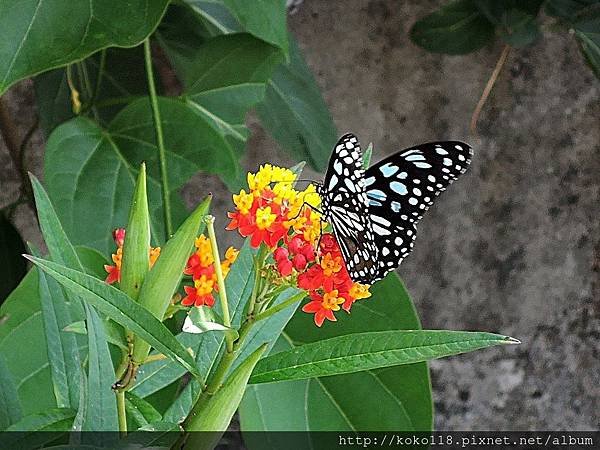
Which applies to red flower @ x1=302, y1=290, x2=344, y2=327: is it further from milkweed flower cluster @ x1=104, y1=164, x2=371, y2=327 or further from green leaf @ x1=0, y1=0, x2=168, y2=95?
green leaf @ x1=0, y1=0, x2=168, y2=95

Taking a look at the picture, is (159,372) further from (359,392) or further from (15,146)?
(15,146)

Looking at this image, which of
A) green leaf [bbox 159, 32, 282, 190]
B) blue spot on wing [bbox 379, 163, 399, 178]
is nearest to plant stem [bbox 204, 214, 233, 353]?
blue spot on wing [bbox 379, 163, 399, 178]

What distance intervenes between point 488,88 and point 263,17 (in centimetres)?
43

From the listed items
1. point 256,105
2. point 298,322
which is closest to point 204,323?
point 298,322

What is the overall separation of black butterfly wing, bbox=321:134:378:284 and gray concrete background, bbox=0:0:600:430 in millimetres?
540

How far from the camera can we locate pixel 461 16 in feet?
2.65

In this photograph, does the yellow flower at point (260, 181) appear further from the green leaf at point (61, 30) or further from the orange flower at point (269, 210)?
the green leaf at point (61, 30)

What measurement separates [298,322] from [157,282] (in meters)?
0.29

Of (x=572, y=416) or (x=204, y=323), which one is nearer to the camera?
(x=204, y=323)

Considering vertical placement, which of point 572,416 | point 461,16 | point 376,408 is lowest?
point 572,416

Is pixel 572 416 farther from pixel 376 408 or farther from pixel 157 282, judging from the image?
pixel 157 282

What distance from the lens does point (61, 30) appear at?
0.42 m

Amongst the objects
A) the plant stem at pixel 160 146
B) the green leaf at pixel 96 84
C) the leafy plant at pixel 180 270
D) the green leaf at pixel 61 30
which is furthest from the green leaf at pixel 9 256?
the green leaf at pixel 61 30

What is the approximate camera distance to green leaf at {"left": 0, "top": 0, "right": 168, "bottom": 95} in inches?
16.0
